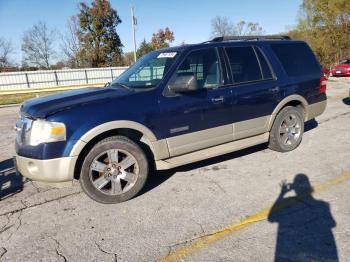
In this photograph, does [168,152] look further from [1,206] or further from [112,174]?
[1,206]

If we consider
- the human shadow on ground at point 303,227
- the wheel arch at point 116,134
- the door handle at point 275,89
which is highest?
the door handle at point 275,89

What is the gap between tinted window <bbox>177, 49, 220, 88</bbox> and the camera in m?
4.35

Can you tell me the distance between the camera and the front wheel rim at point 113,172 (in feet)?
12.3

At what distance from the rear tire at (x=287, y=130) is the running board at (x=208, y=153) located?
202mm

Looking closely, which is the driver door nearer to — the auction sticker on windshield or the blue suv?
the blue suv

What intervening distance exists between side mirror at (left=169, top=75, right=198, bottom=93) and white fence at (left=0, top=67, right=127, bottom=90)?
86.8 feet

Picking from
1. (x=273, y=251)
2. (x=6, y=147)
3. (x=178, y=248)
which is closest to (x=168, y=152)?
(x=178, y=248)

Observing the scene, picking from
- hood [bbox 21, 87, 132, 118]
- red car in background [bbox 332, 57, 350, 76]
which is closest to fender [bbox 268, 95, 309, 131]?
hood [bbox 21, 87, 132, 118]

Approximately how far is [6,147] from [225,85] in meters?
5.14

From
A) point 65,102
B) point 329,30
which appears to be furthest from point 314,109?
point 329,30

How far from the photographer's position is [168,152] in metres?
4.16

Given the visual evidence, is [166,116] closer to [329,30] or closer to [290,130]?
[290,130]

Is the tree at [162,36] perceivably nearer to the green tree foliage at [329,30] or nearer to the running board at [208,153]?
the green tree foliage at [329,30]

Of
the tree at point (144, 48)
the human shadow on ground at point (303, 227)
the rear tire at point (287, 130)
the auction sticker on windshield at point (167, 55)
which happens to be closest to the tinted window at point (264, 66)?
the rear tire at point (287, 130)
